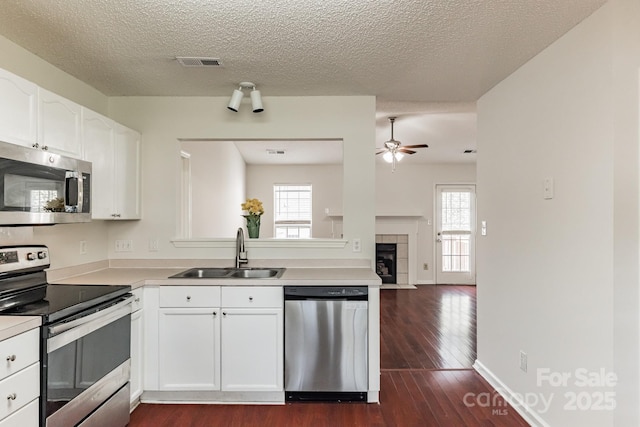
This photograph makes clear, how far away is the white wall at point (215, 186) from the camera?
4270mm

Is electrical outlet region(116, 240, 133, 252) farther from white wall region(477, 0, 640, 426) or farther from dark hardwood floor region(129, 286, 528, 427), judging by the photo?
white wall region(477, 0, 640, 426)

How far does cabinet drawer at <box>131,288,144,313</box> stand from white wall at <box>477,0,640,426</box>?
2539 mm

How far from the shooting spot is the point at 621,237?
5.27ft

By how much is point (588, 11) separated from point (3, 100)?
2.85 metres

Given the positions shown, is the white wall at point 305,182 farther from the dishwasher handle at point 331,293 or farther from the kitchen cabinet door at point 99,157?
the dishwasher handle at point 331,293

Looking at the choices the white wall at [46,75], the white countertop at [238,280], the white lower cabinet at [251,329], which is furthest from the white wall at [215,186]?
the white lower cabinet at [251,329]

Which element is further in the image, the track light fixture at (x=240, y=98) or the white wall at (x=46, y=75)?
the track light fixture at (x=240, y=98)

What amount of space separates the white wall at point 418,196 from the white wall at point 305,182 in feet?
3.16

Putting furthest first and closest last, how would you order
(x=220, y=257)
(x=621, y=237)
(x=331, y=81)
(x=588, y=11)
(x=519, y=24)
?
(x=220, y=257), (x=331, y=81), (x=519, y=24), (x=588, y=11), (x=621, y=237)

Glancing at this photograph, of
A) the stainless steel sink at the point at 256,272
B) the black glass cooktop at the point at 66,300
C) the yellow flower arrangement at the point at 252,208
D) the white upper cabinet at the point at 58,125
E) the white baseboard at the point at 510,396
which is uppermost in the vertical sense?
the white upper cabinet at the point at 58,125

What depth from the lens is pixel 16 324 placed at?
4.79ft

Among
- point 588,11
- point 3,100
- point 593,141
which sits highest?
point 588,11

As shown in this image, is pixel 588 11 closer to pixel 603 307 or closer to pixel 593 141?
pixel 593 141

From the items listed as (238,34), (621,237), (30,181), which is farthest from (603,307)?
(30,181)
